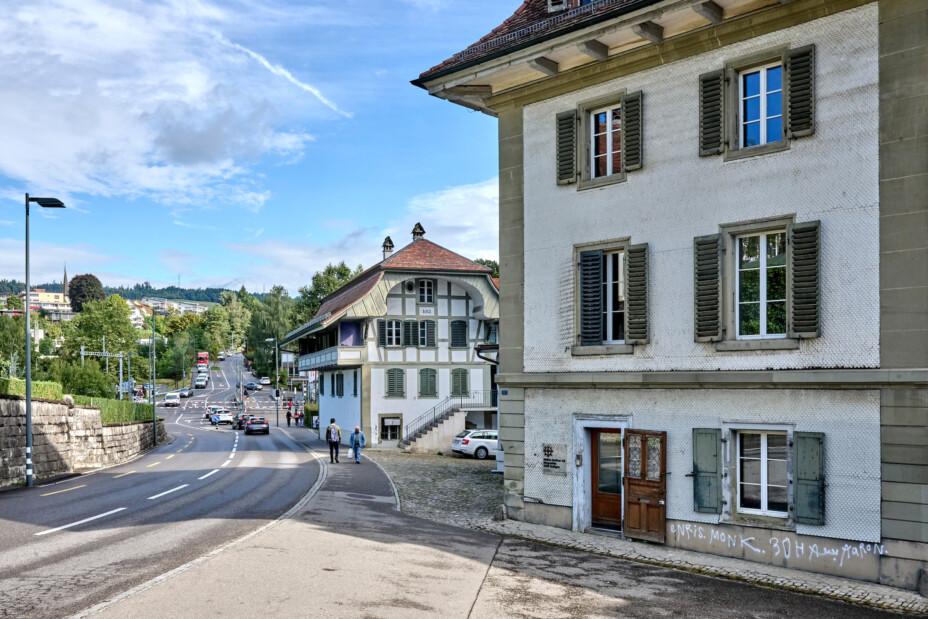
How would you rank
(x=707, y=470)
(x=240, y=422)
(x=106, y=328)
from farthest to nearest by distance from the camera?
(x=106, y=328) → (x=240, y=422) → (x=707, y=470)

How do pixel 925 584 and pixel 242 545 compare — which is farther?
pixel 242 545

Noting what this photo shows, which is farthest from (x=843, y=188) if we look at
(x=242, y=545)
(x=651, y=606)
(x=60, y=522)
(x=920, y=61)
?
(x=60, y=522)

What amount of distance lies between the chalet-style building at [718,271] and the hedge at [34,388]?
1778 cm

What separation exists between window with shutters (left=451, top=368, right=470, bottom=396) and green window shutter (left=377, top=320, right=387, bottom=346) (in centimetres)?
423

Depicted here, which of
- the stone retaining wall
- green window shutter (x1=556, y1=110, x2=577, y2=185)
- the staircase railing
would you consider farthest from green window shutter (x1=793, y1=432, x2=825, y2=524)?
the staircase railing

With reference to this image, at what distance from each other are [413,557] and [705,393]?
5.63m

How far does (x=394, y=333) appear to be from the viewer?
144ft

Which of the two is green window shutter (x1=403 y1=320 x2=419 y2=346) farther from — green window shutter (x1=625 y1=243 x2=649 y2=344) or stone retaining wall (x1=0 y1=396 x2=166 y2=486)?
green window shutter (x1=625 y1=243 x2=649 y2=344)

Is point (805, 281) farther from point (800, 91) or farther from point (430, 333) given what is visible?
point (430, 333)

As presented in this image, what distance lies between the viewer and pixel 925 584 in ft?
36.2

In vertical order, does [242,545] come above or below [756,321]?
below

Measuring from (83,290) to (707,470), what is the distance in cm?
19380

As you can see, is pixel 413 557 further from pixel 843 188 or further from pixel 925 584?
pixel 843 188

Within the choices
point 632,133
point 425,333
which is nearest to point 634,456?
point 632,133
